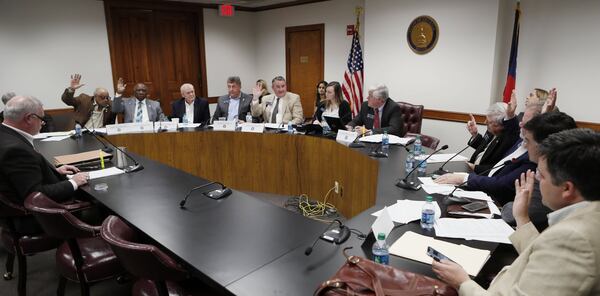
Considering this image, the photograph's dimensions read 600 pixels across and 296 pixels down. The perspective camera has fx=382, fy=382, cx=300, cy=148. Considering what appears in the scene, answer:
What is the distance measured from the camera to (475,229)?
1.58 m

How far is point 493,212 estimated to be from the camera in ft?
5.83

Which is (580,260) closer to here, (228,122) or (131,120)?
(228,122)


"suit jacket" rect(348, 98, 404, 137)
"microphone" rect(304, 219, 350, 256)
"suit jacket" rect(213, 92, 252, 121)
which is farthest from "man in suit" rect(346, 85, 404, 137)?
"microphone" rect(304, 219, 350, 256)

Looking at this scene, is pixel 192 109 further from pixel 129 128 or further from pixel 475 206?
pixel 475 206

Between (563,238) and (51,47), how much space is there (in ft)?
20.5

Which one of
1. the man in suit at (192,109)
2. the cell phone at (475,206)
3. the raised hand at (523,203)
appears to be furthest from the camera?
the man in suit at (192,109)

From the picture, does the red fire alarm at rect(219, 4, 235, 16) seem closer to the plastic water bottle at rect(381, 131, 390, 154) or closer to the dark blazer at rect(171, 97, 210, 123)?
the dark blazer at rect(171, 97, 210, 123)

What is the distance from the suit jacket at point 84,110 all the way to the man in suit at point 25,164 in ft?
7.06

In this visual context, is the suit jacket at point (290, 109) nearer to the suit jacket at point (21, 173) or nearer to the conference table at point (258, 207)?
the conference table at point (258, 207)

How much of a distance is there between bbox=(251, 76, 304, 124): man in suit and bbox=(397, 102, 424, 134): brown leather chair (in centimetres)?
122

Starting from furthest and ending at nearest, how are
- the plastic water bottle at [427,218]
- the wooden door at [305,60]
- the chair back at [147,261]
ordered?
the wooden door at [305,60], the plastic water bottle at [427,218], the chair back at [147,261]

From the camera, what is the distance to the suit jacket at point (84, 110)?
4.50 m

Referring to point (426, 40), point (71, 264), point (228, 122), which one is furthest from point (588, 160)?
point (426, 40)

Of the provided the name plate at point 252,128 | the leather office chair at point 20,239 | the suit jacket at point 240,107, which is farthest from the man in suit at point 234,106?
the leather office chair at point 20,239
